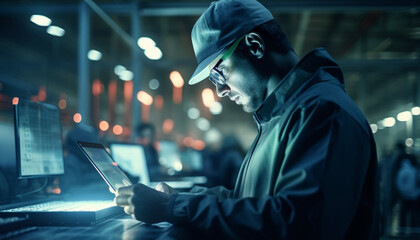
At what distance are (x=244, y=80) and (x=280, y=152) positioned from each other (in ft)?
1.09

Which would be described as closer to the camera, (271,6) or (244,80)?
(244,80)

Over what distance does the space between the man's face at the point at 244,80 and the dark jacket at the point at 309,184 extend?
181 millimetres

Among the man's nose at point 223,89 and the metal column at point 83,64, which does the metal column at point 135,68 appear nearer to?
the metal column at point 83,64

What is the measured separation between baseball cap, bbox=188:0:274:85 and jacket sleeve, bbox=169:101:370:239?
357 mm

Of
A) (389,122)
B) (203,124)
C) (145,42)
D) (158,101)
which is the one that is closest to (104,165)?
(145,42)

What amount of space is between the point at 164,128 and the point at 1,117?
20015mm

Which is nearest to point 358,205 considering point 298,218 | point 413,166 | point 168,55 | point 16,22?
point 298,218

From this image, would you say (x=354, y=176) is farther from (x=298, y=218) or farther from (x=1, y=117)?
(x=1, y=117)

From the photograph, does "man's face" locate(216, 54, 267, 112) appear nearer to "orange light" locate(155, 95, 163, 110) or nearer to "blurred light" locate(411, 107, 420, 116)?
"blurred light" locate(411, 107, 420, 116)

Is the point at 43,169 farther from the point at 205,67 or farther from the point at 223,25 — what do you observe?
the point at 223,25

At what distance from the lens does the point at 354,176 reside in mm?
862

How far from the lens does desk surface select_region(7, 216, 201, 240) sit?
92 centimetres

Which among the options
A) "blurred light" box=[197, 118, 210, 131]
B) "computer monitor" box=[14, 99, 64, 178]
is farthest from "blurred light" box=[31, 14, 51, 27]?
"blurred light" box=[197, 118, 210, 131]

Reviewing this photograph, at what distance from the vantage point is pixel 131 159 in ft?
8.86
